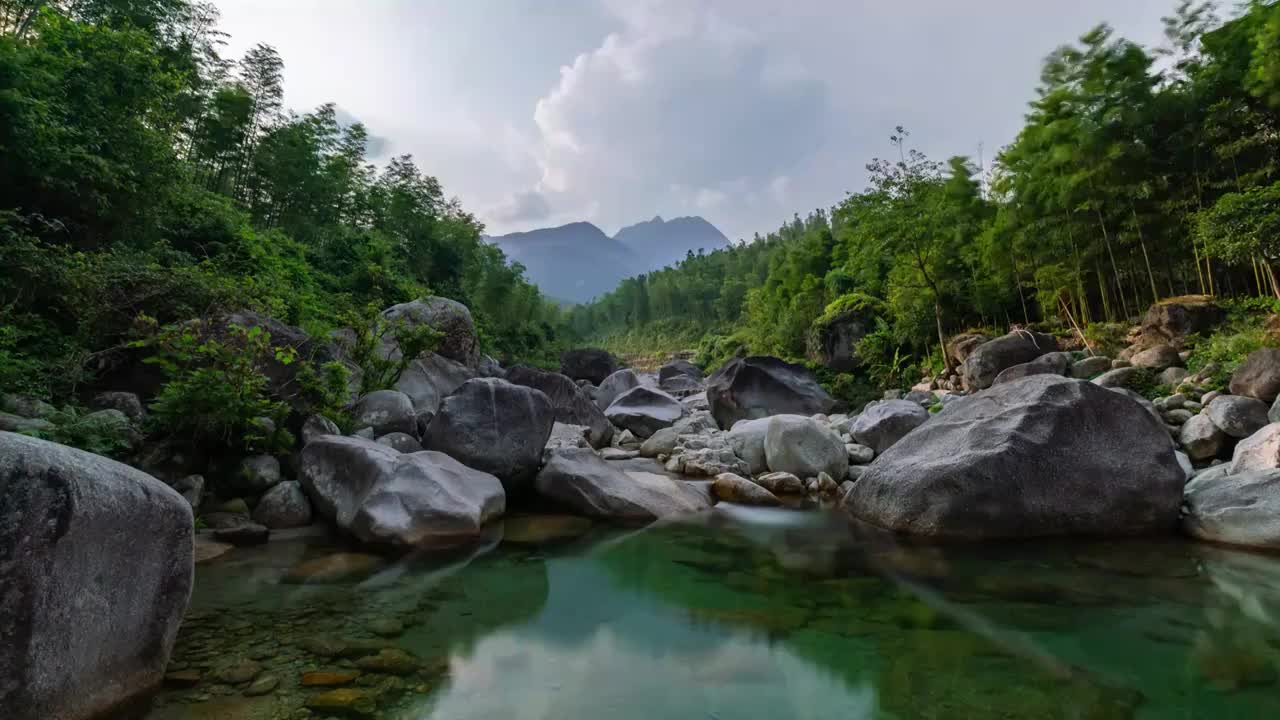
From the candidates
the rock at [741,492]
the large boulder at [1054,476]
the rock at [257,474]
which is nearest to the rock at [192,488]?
the rock at [257,474]

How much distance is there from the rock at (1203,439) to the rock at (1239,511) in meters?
2.45

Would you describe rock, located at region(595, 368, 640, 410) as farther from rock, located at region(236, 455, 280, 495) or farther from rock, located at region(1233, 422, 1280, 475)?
rock, located at region(1233, 422, 1280, 475)

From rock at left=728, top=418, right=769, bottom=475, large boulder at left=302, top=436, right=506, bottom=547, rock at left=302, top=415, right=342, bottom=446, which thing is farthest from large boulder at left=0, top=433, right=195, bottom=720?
rock at left=728, top=418, right=769, bottom=475

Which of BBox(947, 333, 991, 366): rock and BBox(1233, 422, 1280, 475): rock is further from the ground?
BBox(947, 333, 991, 366): rock

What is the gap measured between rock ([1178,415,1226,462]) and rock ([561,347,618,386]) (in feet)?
76.9

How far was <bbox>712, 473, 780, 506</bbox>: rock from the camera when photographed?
8.27 meters

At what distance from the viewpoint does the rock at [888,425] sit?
33.3 ft

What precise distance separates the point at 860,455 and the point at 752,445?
1.79 meters

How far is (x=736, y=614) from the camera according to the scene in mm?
4422

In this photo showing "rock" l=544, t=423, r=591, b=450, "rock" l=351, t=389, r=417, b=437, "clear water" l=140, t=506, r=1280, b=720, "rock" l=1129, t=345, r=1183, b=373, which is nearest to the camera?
"clear water" l=140, t=506, r=1280, b=720

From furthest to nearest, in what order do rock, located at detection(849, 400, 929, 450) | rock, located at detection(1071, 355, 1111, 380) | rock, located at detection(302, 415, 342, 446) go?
rock, located at detection(1071, 355, 1111, 380) < rock, located at detection(849, 400, 929, 450) < rock, located at detection(302, 415, 342, 446)

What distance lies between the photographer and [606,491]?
734cm

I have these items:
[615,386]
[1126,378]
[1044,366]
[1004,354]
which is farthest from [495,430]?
[1004,354]

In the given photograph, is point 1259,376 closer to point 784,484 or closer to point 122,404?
point 784,484
